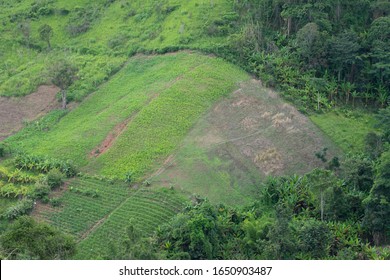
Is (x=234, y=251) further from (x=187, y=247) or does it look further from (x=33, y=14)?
(x=33, y=14)

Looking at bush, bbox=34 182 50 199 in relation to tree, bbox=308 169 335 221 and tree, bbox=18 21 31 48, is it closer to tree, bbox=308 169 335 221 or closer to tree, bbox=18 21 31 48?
tree, bbox=308 169 335 221

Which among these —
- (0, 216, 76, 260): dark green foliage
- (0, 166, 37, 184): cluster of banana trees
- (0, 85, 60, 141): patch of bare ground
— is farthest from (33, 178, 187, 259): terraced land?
(0, 85, 60, 141): patch of bare ground

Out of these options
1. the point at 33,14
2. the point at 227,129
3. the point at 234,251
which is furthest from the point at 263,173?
the point at 33,14

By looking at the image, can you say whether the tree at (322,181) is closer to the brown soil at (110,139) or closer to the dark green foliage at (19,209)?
the brown soil at (110,139)

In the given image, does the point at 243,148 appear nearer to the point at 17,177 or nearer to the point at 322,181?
the point at 322,181

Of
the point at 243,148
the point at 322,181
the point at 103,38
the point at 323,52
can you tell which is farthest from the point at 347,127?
the point at 103,38
